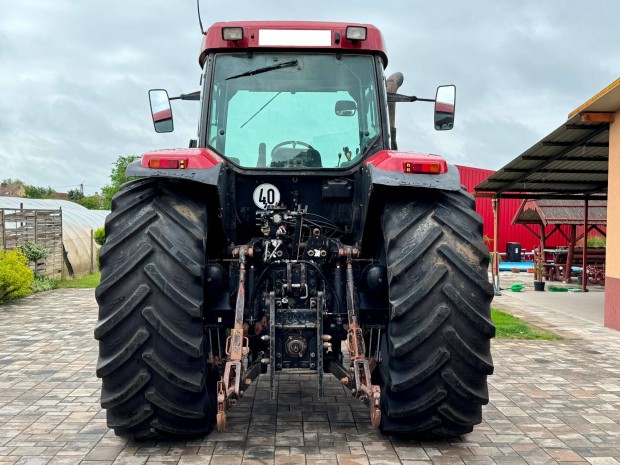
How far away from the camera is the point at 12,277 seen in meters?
13.1

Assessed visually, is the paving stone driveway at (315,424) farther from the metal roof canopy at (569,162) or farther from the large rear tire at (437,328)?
the metal roof canopy at (569,162)

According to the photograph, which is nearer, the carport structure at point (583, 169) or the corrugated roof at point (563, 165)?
the carport structure at point (583, 169)

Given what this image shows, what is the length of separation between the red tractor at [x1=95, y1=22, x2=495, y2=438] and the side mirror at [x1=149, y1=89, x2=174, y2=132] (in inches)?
31.6

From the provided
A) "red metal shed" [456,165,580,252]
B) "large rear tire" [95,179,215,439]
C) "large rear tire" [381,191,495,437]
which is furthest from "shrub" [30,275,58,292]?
"red metal shed" [456,165,580,252]

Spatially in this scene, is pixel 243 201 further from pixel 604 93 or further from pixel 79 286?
pixel 79 286

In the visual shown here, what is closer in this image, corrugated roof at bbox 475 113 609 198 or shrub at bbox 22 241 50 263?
corrugated roof at bbox 475 113 609 198

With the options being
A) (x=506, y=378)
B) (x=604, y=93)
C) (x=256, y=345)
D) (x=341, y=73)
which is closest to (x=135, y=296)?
(x=256, y=345)

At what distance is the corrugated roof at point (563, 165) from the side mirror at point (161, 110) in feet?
23.2

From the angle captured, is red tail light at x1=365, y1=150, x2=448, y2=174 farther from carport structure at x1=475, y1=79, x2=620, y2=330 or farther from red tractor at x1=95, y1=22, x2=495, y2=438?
carport structure at x1=475, y1=79, x2=620, y2=330

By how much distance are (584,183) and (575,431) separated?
11786 millimetres

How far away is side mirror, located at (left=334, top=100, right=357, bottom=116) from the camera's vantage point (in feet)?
16.8

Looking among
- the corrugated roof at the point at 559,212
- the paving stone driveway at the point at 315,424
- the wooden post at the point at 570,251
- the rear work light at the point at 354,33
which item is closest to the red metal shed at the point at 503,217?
the corrugated roof at the point at 559,212

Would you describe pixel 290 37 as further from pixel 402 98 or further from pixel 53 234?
pixel 53 234

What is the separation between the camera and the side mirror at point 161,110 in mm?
5859
